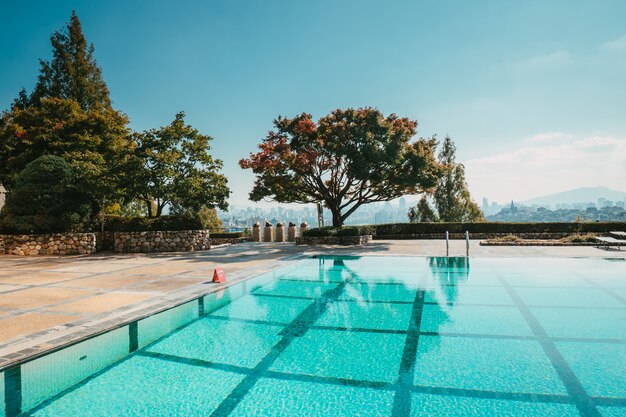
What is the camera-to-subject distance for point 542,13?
11.6 meters

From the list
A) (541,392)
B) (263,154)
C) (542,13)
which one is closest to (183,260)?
(263,154)

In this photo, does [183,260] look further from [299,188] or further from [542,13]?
[542,13]

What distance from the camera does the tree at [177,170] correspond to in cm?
1683

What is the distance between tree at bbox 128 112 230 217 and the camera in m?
16.8

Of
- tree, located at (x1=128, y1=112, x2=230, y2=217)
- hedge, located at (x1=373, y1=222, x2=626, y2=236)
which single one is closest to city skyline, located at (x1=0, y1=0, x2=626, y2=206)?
tree, located at (x1=128, y1=112, x2=230, y2=217)

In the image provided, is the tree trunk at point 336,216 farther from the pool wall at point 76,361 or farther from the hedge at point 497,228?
the pool wall at point 76,361

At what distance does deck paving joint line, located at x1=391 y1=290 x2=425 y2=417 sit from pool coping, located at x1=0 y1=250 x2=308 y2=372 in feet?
14.4

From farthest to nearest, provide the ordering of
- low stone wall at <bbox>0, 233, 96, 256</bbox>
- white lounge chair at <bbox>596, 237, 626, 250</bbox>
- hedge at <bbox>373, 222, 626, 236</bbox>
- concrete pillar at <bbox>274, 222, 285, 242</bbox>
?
concrete pillar at <bbox>274, 222, 285, 242</bbox>, hedge at <bbox>373, 222, 626, 236</bbox>, low stone wall at <bbox>0, 233, 96, 256</bbox>, white lounge chair at <bbox>596, 237, 626, 250</bbox>

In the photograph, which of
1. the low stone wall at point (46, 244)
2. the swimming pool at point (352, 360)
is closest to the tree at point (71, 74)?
the low stone wall at point (46, 244)

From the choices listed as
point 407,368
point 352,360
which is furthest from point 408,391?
point 352,360

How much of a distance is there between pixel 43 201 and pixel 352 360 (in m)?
18.0

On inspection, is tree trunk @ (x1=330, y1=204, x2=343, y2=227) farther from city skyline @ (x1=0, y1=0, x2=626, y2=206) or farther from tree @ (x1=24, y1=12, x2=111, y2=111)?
tree @ (x1=24, y1=12, x2=111, y2=111)

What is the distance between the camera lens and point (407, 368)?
4.46 metres

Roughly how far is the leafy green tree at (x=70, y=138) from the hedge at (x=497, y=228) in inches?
727
